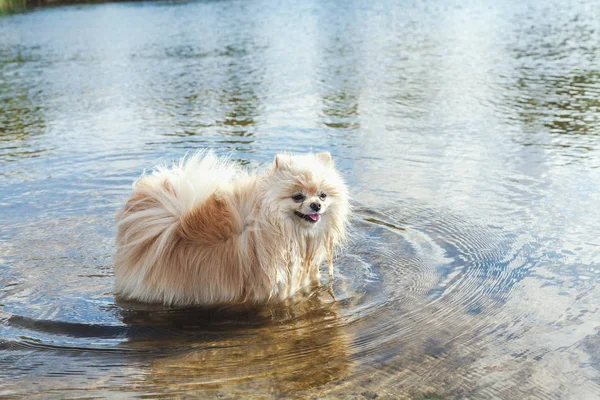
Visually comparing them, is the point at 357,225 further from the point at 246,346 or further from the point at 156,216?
the point at 246,346

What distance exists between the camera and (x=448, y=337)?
4.12 m

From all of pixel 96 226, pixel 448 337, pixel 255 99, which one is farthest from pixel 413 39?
pixel 448 337

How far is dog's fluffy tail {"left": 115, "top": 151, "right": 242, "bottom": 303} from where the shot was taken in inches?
182

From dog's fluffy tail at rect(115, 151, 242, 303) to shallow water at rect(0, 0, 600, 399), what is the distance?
22cm

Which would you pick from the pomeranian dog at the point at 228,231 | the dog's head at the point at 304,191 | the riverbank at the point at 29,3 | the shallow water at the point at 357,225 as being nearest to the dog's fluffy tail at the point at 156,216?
the pomeranian dog at the point at 228,231

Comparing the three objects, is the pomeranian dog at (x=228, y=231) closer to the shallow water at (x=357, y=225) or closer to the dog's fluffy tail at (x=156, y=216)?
the dog's fluffy tail at (x=156, y=216)

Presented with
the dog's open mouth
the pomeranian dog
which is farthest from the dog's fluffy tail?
the dog's open mouth

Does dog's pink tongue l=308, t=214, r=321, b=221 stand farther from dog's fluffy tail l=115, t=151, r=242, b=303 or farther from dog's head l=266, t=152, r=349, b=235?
dog's fluffy tail l=115, t=151, r=242, b=303

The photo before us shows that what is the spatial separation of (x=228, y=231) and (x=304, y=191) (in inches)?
24.2

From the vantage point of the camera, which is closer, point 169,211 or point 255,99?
point 169,211

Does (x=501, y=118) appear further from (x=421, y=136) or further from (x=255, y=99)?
(x=255, y=99)

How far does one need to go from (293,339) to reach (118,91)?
991 centimetres

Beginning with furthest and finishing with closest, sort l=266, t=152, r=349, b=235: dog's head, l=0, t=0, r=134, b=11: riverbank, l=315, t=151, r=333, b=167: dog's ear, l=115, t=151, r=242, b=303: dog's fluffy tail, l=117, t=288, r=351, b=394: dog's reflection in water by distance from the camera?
l=0, t=0, r=134, b=11: riverbank, l=115, t=151, r=242, b=303: dog's fluffy tail, l=315, t=151, r=333, b=167: dog's ear, l=266, t=152, r=349, b=235: dog's head, l=117, t=288, r=351, b=394: dog's reflection in water

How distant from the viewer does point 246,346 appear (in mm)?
4180
